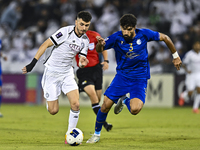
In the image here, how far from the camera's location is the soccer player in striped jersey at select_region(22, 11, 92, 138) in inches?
278

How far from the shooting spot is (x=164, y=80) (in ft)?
53.3

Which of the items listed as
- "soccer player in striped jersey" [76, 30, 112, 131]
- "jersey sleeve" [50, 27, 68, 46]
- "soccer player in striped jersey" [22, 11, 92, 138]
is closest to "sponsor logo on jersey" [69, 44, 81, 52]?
"soccer player in striped jersey" [22, 11, 92, 138]

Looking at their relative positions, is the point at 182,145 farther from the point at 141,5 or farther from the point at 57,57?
the point at 141,5

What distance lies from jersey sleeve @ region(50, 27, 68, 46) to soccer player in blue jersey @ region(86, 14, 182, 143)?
844mm

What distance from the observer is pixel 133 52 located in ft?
22.3

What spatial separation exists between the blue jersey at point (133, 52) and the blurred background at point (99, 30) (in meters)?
7.67

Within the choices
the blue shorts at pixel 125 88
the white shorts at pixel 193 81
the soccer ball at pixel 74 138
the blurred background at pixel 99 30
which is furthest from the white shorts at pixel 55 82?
the white shorts at pixel 193 81

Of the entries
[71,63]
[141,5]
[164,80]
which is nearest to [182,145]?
[71,63]

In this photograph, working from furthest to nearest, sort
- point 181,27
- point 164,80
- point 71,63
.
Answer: point 181,27, point 164,80, point 71,63

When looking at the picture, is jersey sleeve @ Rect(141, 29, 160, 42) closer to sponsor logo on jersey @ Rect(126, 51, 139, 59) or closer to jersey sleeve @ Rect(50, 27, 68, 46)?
sponsor logo on jersey @ Rect(126, 51, 139, 59)

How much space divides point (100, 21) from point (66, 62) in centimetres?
1156

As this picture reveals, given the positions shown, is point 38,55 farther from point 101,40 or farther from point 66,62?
point 101,40

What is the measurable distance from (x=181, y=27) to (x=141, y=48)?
1125 cm

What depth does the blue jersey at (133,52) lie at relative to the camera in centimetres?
677
